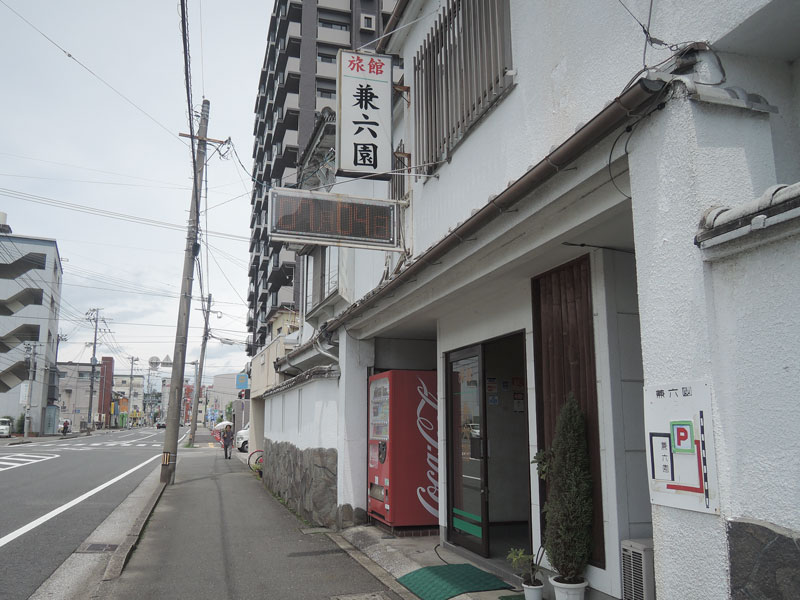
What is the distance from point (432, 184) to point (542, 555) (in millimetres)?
4549

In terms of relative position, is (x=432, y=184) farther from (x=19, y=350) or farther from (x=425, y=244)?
(x=19, y=350)

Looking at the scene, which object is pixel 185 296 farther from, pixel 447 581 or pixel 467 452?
pixel 447 581

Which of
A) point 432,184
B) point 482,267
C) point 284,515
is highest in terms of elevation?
point 432,184

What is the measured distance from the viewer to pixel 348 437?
436 inches

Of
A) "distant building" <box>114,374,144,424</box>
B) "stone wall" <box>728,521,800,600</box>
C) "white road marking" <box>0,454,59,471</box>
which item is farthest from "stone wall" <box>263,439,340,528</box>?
"distant building" <box>114,374,144,424</box>

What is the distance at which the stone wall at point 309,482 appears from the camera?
453 inches

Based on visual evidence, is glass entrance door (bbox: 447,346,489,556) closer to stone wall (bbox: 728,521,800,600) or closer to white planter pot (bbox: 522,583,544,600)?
white planter pot (bbox: 522,583,544,600)

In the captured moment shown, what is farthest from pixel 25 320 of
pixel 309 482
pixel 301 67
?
pixel 309 482

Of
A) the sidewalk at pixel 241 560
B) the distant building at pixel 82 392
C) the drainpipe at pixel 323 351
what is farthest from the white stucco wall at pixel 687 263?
the distant building at pixel 82 392

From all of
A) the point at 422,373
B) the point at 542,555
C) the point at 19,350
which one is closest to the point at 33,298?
the point at 19,350

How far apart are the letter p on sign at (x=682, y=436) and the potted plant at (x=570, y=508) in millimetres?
1934

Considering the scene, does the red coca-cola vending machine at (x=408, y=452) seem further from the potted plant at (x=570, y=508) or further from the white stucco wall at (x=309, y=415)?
the potted plant at (x=570, y=508)

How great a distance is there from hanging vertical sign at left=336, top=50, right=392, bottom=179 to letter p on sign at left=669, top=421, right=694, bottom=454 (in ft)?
17.7

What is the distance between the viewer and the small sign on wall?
345 centimetres
